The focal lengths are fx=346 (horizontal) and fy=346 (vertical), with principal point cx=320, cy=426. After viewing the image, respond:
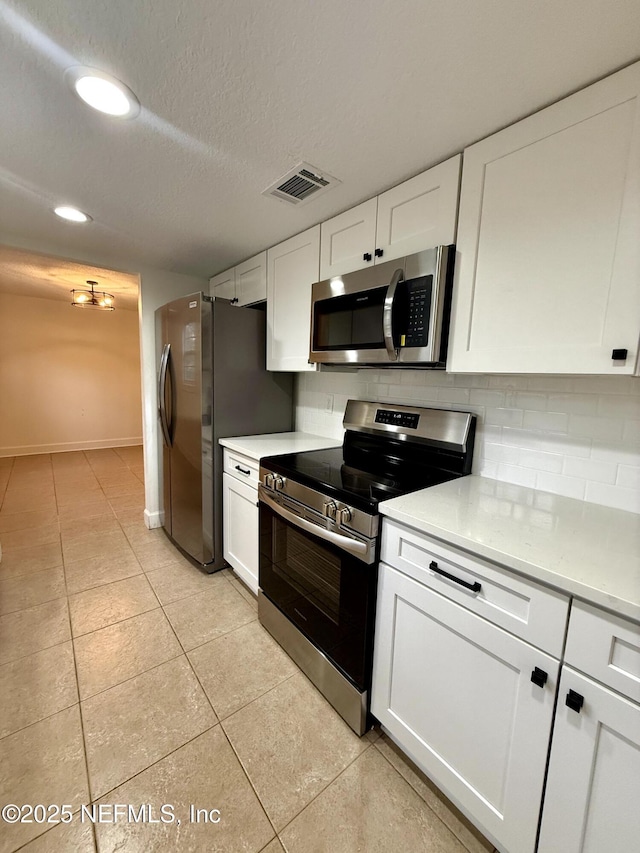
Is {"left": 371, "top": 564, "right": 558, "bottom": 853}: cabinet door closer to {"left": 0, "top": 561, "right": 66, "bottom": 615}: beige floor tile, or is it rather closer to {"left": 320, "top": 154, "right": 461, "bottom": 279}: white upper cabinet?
{"left": 320, "top": 154, "right": 461, "bottom": 279}: white upper cabinet

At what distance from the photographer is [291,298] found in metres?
2.09

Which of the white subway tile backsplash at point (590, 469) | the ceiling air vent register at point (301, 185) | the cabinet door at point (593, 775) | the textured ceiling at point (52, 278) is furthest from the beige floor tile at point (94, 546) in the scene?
the white subway tile backsplash at point (590, 469)

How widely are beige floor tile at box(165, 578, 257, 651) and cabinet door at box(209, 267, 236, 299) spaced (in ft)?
7.07

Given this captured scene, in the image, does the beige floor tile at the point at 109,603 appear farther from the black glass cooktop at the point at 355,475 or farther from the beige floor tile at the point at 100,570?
the black glass cooktop at the point at 355,475

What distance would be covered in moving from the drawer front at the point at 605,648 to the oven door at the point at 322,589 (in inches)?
23.1

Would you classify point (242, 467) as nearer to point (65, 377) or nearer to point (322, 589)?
point (322, 589)

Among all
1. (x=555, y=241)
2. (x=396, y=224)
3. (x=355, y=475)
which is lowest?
(x=355, y=475)

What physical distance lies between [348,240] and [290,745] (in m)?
2.18

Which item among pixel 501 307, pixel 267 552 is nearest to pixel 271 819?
pixel 267 552

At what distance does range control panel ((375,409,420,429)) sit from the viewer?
1.71 meters

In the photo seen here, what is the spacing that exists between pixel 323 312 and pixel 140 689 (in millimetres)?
1945

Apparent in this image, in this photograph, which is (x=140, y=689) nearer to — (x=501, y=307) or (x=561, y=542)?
(x=561, y=542)
